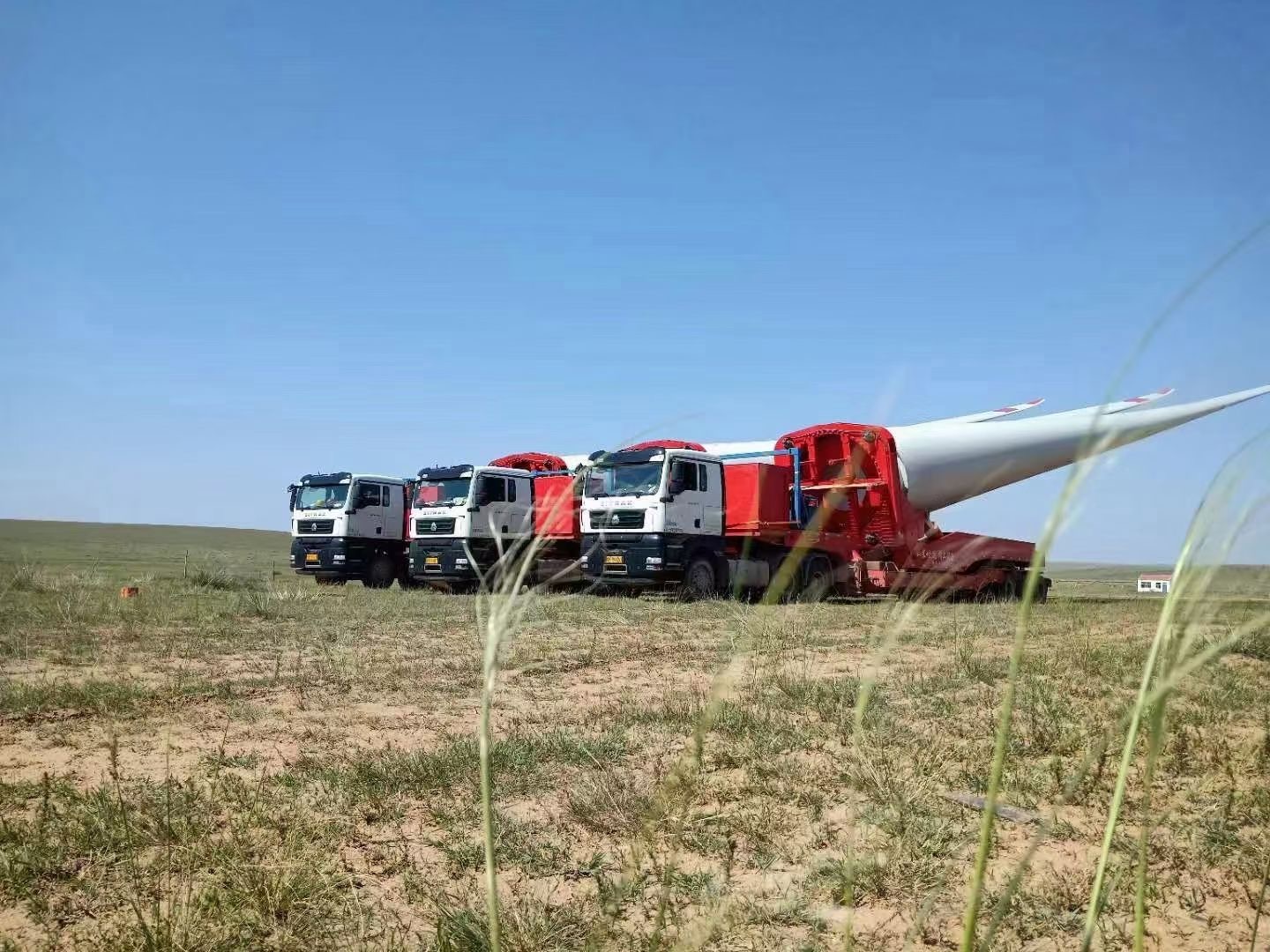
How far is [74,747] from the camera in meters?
5.77

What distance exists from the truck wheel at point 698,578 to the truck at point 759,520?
0.02 meters

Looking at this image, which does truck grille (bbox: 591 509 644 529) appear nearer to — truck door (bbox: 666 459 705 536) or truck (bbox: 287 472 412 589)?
truck door (bbox: 666 459 705 536)

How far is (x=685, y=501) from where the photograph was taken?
17750mm

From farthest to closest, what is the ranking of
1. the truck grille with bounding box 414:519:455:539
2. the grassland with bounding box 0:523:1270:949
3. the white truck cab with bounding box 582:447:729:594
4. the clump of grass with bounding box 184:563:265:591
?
the clump of grass with bounding box 184:563:265:591 < the truck grille with bounding box 414:519:455:539 < the white truck cab with bounding box 582:447:729:594 < the grassland with bounding box 0:523:1270:949

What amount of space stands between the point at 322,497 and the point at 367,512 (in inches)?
47.2

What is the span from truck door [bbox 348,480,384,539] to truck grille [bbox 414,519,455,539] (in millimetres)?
2229

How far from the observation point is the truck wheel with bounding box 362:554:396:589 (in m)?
23.5

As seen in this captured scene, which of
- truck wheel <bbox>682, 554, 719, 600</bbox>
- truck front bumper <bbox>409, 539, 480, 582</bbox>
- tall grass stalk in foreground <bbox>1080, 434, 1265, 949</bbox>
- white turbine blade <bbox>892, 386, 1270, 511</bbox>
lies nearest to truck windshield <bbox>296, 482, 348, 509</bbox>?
truck front bumper <bbox>409, 539, 480, 582</bbox>

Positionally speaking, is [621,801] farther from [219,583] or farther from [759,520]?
[219,583]

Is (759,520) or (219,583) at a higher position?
(759,520)

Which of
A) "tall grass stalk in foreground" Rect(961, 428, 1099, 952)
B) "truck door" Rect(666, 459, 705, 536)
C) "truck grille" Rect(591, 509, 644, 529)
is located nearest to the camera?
"tall grass stalk in foreground" Rect(961, 428, 1099, 952)

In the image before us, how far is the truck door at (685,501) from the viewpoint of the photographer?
17.4 meters

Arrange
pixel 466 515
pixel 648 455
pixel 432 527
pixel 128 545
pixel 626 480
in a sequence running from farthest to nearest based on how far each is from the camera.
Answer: pixel 128 545
pixel 432 527
pixel 466 515
pixel 626 480
pixel 648 455

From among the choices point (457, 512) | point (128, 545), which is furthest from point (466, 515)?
point (128, 545)
